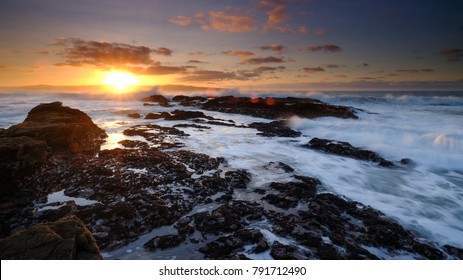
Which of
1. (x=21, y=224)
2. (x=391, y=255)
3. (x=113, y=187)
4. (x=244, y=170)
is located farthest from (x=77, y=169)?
(x=391, y=255)

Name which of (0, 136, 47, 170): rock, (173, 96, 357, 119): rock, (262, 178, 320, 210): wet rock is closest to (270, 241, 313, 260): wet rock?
(262, 178, 320, 210): wet rock

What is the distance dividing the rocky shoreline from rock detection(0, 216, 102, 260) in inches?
0.5

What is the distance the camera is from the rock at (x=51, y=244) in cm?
309

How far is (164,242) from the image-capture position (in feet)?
16.5

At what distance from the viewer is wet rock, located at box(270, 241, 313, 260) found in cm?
458

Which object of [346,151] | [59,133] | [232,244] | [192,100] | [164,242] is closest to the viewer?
[232,244]

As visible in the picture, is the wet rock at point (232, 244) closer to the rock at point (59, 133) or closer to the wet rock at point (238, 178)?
the wet rock at point (238, 178)

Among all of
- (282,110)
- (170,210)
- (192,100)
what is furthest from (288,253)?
(192,100)

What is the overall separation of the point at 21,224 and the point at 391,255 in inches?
289

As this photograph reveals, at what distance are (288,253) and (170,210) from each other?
2.87 m

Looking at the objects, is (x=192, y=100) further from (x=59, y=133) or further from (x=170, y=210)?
(x=170, y=210)

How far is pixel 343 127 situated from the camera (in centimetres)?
1891

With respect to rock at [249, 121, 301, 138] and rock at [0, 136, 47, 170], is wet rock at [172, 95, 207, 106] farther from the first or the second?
rock at [0, 136, 47, 170]
